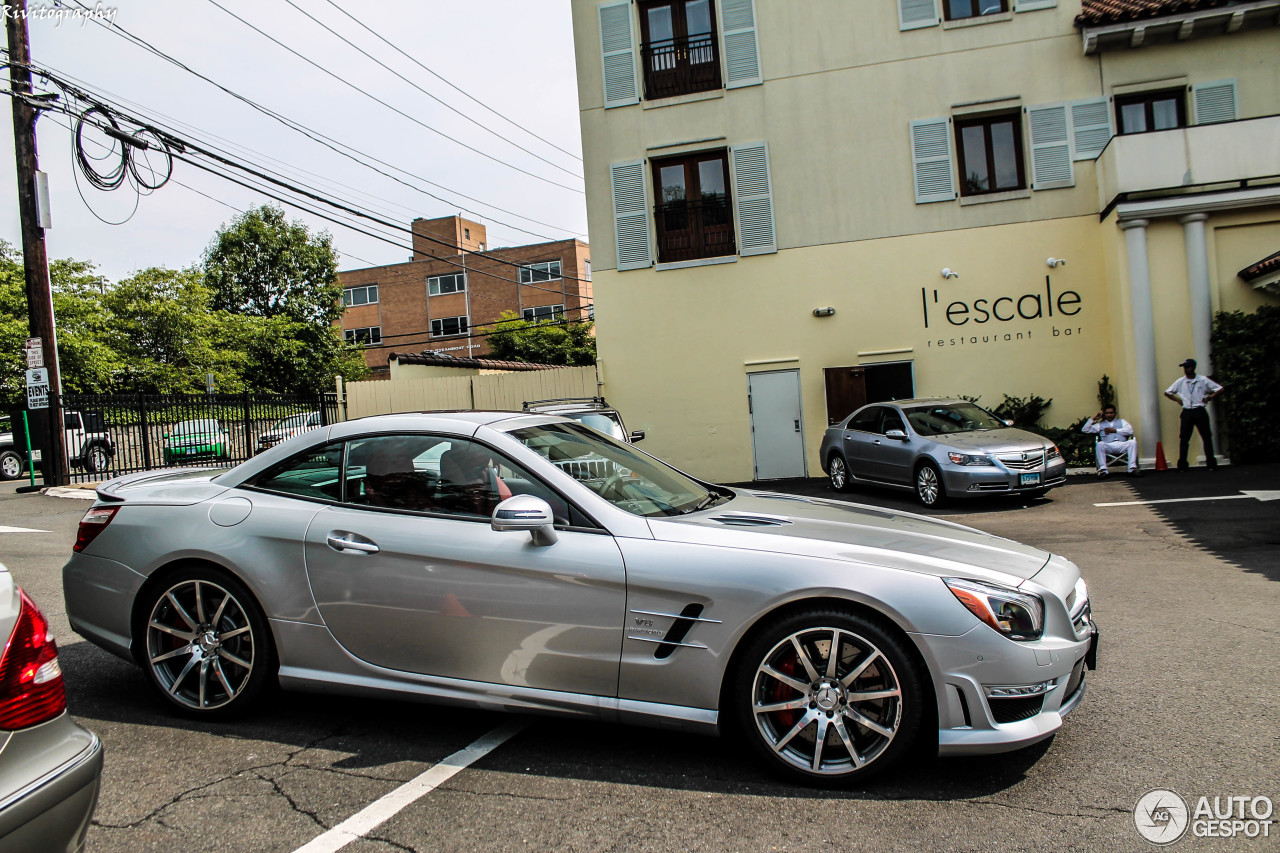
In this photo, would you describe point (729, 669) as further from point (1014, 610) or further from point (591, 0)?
point (591, 0)

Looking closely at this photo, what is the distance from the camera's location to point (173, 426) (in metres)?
21.0

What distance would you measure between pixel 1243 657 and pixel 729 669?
124 inches

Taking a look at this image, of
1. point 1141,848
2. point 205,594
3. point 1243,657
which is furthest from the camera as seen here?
point 1243,657

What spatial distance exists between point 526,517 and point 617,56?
664 inches

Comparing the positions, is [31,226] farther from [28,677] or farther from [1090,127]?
[1090,127]

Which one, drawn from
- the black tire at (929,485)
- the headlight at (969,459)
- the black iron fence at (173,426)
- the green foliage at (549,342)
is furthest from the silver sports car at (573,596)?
the green foliage at (549,342)

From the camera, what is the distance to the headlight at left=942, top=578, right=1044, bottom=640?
316cm

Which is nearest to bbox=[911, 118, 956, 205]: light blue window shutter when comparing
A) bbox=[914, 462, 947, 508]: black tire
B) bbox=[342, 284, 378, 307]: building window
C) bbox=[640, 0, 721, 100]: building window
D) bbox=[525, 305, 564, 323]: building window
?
bbox=[640, 0, 721, 100]: building window

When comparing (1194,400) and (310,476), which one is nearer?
(310,476)

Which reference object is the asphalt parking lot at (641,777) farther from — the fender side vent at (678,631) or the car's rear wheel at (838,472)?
the car's rear wheel at (838,472)

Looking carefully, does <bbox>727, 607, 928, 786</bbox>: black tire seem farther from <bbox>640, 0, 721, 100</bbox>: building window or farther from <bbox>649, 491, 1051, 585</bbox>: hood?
<bbox>640, 0, 721, 100</bbox>: building window

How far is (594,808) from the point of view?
3156mm

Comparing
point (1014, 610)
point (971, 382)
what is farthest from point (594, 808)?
point (971, 382)

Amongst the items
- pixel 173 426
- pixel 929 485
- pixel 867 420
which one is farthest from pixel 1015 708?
pixel 173 426
